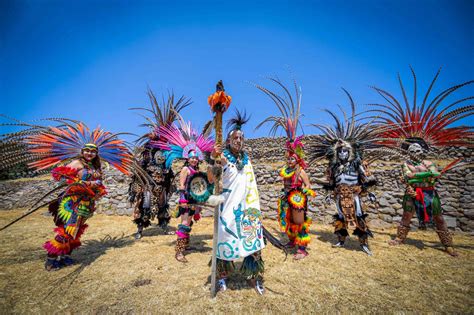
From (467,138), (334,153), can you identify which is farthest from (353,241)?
(467,138)

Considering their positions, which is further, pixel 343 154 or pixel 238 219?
pixel 343 154

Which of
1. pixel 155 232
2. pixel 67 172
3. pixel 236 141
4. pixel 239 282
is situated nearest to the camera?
pixel 236 141

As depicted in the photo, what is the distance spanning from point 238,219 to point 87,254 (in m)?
4.04

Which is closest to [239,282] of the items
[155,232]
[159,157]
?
[159,157]

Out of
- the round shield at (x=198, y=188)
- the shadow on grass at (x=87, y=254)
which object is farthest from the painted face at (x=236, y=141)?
the shadow on grass at (x=87, y=254)

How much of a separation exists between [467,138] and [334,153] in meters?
2.87

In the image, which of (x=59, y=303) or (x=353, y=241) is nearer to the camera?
(x=59, y=303)

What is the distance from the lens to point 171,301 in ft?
9.18

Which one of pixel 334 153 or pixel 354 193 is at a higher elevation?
pixel 334 153

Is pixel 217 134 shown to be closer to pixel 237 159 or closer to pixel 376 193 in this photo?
pixel 237 159

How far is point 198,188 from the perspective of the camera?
3.43m

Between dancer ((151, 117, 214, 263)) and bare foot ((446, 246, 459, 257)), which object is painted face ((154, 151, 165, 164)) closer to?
dancer ((151, 117, 214, 263))

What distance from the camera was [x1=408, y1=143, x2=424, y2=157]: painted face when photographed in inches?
196

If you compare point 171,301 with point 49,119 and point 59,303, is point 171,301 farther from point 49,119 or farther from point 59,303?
point 49,119
